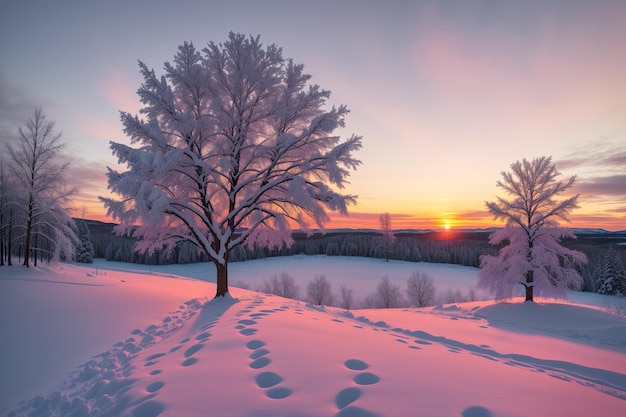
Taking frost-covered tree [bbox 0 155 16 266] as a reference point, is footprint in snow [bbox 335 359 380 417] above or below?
below

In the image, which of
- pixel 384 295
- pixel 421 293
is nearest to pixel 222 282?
pixel 384 295

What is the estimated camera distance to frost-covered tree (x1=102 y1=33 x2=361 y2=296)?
929cm

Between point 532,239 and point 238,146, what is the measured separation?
742 inches

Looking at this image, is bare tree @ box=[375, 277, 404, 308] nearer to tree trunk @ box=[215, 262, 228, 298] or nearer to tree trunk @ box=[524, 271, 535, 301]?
tree trunk @ box=[524, 271, 535, 301]

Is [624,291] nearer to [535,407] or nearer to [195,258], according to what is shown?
[535,407]

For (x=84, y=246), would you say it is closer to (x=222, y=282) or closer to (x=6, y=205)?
(x=6, y=205)

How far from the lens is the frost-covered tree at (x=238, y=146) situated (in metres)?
9.29

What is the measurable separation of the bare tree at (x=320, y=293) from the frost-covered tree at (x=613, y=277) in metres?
37.2

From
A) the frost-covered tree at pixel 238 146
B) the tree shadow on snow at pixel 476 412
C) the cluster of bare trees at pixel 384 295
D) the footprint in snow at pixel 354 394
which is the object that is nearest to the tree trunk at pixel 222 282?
the frost-covered tree at pixel 238 146

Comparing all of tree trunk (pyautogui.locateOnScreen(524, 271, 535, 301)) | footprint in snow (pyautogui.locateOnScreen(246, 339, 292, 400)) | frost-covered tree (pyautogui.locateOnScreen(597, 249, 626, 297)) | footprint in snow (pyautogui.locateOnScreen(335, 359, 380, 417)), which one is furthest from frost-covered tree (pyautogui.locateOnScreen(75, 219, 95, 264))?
frost-covered tree (pyautogui.locateOnScreen(597, 249, 626, 297))

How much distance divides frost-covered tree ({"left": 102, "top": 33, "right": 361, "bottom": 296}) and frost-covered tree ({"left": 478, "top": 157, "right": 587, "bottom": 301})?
14012 millimetres

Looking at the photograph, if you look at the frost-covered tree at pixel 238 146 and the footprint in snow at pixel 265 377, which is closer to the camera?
the footprint in snow at pixel 265 377

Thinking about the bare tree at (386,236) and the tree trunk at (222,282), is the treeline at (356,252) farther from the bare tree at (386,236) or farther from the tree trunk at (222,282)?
the tree trunk at (222,282)

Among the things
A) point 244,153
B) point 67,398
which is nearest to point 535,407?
point 67,398
